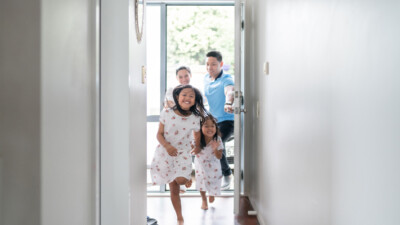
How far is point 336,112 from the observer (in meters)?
1.39

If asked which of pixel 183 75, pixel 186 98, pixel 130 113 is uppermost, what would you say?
pixel 183 75

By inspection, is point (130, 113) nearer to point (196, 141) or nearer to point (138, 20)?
point (138, 20)

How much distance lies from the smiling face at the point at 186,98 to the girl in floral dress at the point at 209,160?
0.22 meters

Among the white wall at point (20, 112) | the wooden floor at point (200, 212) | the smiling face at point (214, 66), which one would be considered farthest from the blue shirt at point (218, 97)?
the white wall at point (20, 112)

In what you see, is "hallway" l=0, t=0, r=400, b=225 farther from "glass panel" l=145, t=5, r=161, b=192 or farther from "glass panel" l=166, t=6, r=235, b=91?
"glass panel" l=166, t=6, r=235, b=91

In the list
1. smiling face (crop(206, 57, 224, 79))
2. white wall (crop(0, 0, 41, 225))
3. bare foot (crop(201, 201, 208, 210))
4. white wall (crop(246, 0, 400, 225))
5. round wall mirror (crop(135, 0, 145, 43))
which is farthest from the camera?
smiling face (crop(206, 57, 224, 79))

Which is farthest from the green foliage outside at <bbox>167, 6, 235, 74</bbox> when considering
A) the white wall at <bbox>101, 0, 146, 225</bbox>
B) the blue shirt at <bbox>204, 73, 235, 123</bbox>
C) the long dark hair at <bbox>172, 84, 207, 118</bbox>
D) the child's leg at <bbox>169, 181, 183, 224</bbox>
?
the white wall at <bbox>101, 0, 146, 225</bbox>

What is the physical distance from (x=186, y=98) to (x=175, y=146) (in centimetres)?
44

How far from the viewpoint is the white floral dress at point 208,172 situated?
373 centimetres

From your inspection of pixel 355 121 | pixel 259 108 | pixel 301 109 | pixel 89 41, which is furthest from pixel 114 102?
pixel 259 108

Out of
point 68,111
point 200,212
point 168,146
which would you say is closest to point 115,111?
point 68,111

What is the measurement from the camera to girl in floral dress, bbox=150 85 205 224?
3574 mm

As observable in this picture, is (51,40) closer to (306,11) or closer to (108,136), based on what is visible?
(108,136)

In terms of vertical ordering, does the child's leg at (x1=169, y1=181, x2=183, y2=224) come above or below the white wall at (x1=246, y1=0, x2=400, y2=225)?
below
